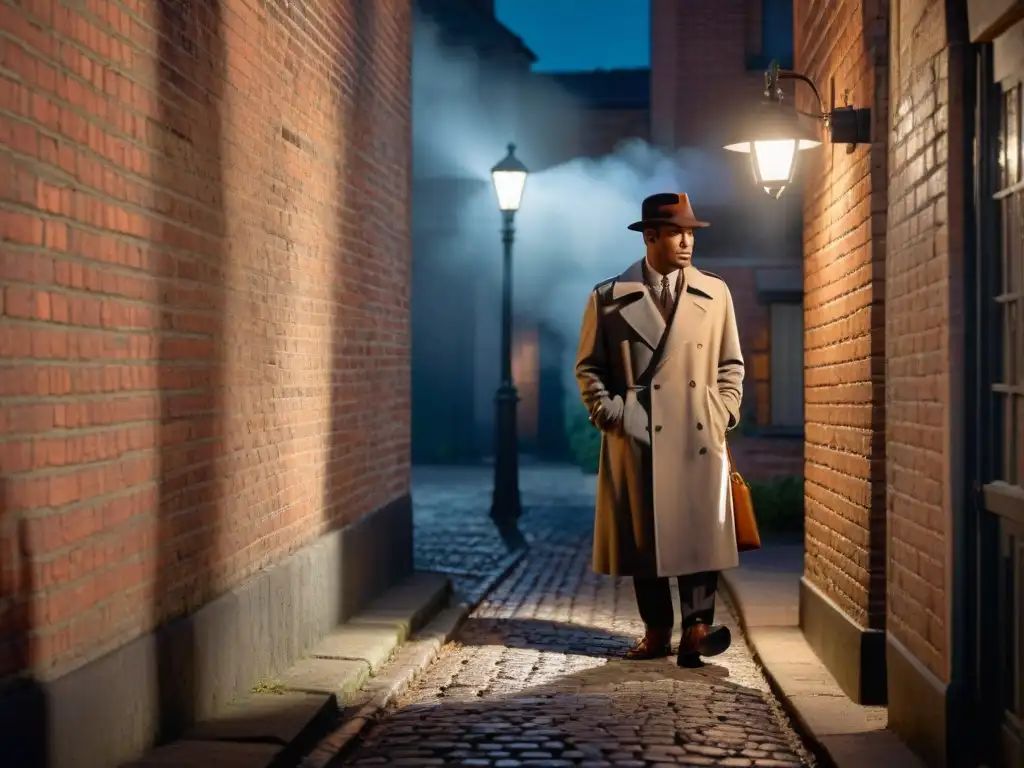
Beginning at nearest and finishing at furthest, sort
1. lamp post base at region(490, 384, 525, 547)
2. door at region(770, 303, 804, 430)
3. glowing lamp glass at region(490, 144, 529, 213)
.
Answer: glowing lamp glass at region(490, 144, 529, 213), lamp post base at region(490, 384, 525, 547), door at region(770, 303, 804, 430)

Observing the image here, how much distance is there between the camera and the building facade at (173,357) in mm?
4164

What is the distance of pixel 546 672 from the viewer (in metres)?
7.14

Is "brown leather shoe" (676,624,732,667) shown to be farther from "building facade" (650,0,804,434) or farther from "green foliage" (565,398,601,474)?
"green foliage" (565,398,601,474)

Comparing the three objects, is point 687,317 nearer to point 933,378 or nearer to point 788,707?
point 788,707

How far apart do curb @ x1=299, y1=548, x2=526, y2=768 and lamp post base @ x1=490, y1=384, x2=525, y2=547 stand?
15.8 ft

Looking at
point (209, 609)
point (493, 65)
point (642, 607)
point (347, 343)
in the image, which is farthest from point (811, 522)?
point (493, 65)

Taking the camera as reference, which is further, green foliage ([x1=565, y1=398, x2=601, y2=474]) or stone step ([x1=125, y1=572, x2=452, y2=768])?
green foliage ([x1=565, y1=398, x2=601, y2=474])

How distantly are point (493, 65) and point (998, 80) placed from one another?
87.6 ft

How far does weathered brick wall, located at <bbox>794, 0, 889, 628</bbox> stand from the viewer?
608 cm

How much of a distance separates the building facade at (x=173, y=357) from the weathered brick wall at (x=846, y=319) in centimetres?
267

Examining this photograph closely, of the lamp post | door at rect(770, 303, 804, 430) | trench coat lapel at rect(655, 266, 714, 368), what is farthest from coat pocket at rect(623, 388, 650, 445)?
door at rect(770, 303, 804, 430)

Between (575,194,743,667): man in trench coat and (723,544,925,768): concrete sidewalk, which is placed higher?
(575,194,743,667): man in trench coat

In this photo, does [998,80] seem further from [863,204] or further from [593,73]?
[593,73]

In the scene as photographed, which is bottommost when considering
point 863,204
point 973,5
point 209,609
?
point 209,609
